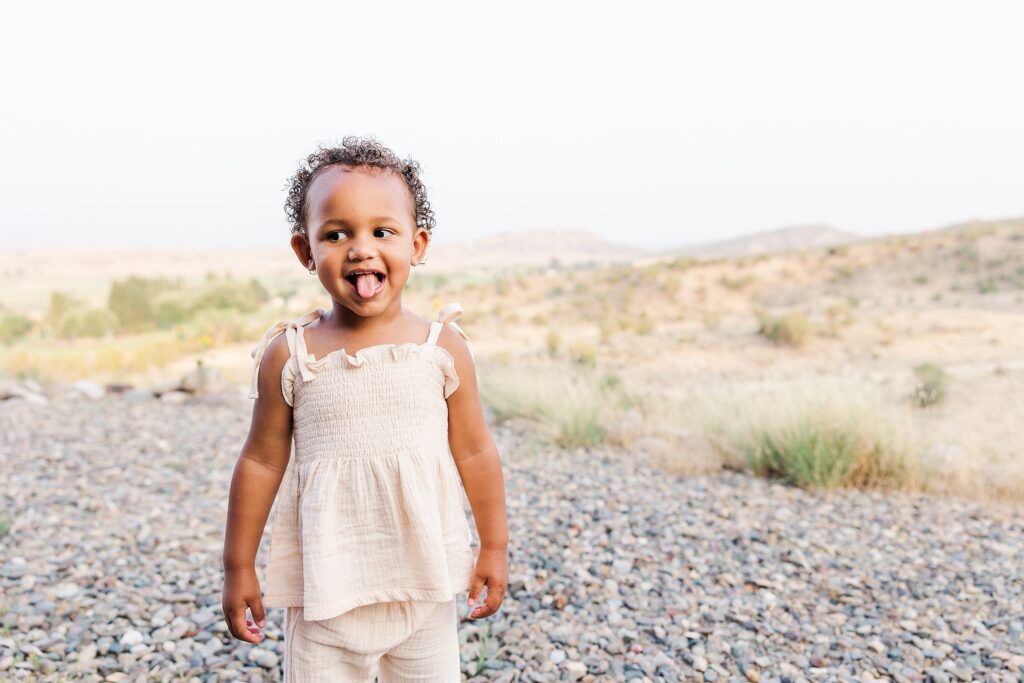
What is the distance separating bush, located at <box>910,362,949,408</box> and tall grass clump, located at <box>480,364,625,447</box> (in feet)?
14.1

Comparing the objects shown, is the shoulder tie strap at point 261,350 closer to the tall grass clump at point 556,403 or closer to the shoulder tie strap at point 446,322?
the shoulder tie strap at point 446,322

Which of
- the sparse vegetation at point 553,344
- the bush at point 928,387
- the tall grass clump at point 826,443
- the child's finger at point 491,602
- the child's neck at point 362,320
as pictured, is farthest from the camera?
the sparse vegetation at point 553,344

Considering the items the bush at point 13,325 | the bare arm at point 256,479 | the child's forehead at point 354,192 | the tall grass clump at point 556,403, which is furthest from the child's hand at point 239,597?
the bush at point 13,325

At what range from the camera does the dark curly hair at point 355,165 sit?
1663 mm

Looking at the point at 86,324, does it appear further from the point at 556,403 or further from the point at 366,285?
the point at 366,285

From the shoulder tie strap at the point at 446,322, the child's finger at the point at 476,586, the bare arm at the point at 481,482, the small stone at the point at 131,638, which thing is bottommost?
the small stone at the point at 131,638

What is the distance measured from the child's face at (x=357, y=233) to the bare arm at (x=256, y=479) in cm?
22

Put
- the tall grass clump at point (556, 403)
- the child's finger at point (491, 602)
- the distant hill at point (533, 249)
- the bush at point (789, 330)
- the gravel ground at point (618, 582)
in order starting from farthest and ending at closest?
the distant hill at point (533, 249) → the bush at point (789, 330) → the tall grass clump at point (556, 403) → the gravel ground at point (618, 582) → the child's finger at point (491, 602)

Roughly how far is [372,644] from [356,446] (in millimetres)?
447

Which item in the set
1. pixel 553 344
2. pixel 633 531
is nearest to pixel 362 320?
pixel 633 531

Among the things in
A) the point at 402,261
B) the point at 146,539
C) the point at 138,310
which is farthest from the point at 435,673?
the point at 138,310

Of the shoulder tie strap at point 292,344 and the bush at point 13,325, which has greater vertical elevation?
the shoulder tie strap at point 292,344

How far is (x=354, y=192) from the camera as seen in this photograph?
160 cm

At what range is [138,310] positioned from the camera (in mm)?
26328
